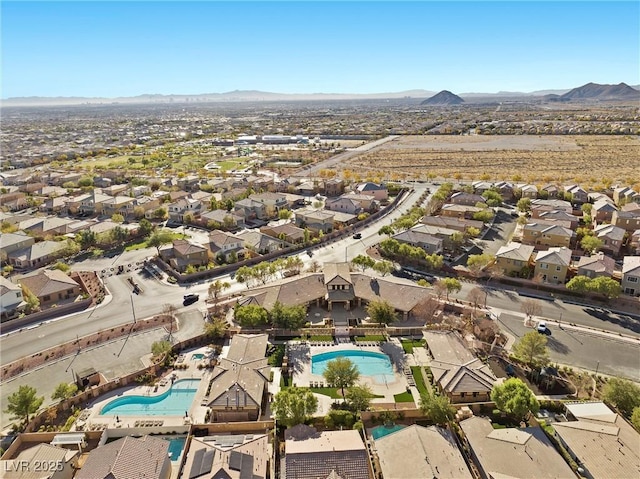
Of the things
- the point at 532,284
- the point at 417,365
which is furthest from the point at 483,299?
the point at 417,365

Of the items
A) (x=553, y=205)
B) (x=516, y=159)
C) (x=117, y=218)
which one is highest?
(x=553, y=205)

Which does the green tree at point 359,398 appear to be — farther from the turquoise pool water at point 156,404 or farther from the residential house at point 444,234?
the residential house at point 444,234

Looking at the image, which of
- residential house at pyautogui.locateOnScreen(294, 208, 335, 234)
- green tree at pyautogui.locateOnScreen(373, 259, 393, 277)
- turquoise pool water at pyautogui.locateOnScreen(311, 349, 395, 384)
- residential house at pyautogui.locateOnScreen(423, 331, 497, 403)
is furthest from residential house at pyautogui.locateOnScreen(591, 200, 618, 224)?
turquoise pool water at pyautogui.locateOnScreen(311, 349, 395, 384)

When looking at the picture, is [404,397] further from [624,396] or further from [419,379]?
[624,396]

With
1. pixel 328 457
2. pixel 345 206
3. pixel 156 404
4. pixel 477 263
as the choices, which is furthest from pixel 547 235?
pixel 156 404

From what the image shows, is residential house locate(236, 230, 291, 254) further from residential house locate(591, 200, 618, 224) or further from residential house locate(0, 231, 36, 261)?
residential house locate(591, 200, 618, 224)

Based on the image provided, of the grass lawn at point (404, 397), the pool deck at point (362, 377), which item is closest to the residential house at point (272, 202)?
the pool deck at point (362, 377)
